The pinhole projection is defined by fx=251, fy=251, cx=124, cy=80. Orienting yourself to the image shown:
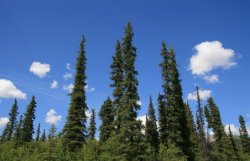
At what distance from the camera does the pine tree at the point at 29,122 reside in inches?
2366

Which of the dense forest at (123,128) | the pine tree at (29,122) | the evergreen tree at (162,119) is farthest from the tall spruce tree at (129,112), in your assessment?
the pine tree at (29,122)

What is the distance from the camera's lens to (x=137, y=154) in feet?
91.9

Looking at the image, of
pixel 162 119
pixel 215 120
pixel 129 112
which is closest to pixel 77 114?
pixel 129 112

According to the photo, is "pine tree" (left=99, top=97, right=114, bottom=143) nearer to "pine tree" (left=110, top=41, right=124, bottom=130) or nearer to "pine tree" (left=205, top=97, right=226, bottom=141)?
"pine tree" (left=110, top=41, right=124, bottom=130)

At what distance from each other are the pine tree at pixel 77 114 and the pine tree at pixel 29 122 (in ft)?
106

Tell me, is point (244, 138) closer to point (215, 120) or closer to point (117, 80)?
point (215, 120)

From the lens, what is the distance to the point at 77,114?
109 feet

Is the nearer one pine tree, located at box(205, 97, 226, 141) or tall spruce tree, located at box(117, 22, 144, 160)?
tall spruce tree, located at box(117, 22, 144, 160)

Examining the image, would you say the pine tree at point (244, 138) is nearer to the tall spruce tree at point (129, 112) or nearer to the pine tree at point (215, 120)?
the pine tree at point (215, 120)

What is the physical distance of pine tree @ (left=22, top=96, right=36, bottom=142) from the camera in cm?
6010

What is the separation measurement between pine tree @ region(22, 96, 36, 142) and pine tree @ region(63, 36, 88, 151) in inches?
1266

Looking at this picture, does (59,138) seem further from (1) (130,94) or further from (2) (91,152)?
(1) (130,94)

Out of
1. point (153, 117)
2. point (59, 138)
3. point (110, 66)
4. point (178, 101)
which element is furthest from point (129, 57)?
point (153, 117)

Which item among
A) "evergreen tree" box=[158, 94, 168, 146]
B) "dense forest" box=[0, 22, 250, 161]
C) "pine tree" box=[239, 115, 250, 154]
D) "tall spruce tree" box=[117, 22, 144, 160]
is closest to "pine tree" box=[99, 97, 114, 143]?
"dense forest" box=[0, 22, 250, 161]
